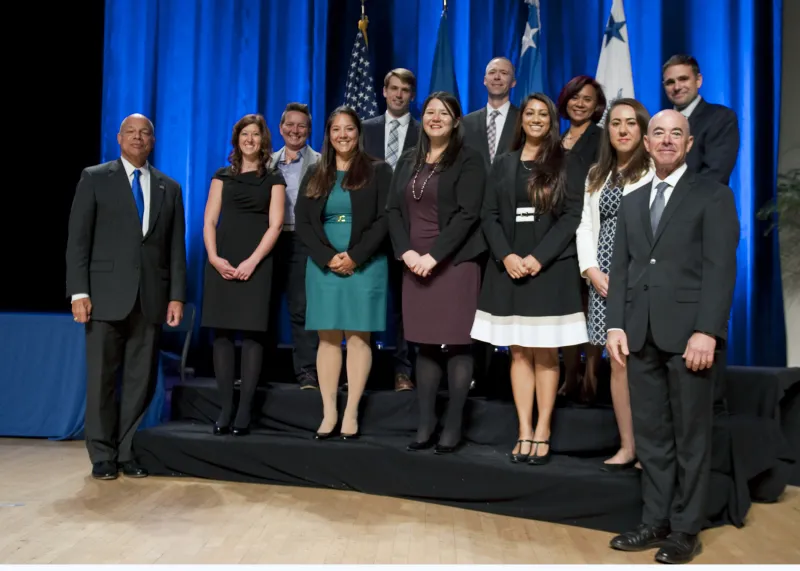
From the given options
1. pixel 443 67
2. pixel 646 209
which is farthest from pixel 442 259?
pixel 443 67

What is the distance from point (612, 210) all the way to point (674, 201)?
53cm

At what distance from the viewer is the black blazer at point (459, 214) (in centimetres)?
383

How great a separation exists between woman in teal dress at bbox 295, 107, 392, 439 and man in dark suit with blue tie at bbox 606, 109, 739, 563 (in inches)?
51.2

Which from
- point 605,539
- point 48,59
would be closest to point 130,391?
point 605,539

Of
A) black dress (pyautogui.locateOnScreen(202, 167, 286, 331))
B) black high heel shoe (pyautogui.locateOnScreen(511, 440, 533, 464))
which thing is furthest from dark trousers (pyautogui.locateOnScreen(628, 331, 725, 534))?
black dress (pyautogui.locateOnScreen(202, 167, 286, 331))

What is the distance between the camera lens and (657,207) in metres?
3.09

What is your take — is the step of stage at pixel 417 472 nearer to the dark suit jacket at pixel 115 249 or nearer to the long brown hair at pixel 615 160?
the dark suit jacket at pixel 115 249

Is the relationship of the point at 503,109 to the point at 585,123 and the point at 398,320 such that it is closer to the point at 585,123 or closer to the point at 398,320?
the point at 585,123

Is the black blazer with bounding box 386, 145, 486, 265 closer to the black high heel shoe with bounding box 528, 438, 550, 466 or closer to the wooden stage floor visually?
the black high heel shoe with bounding box 528, 438, 550, 466

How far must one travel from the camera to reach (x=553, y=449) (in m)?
3.95

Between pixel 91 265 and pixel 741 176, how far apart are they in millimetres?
3761

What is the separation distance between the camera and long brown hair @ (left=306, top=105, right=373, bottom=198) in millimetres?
4152

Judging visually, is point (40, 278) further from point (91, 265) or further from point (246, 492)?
point (246, 492)

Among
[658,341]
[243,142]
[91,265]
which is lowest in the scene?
[658,341]
